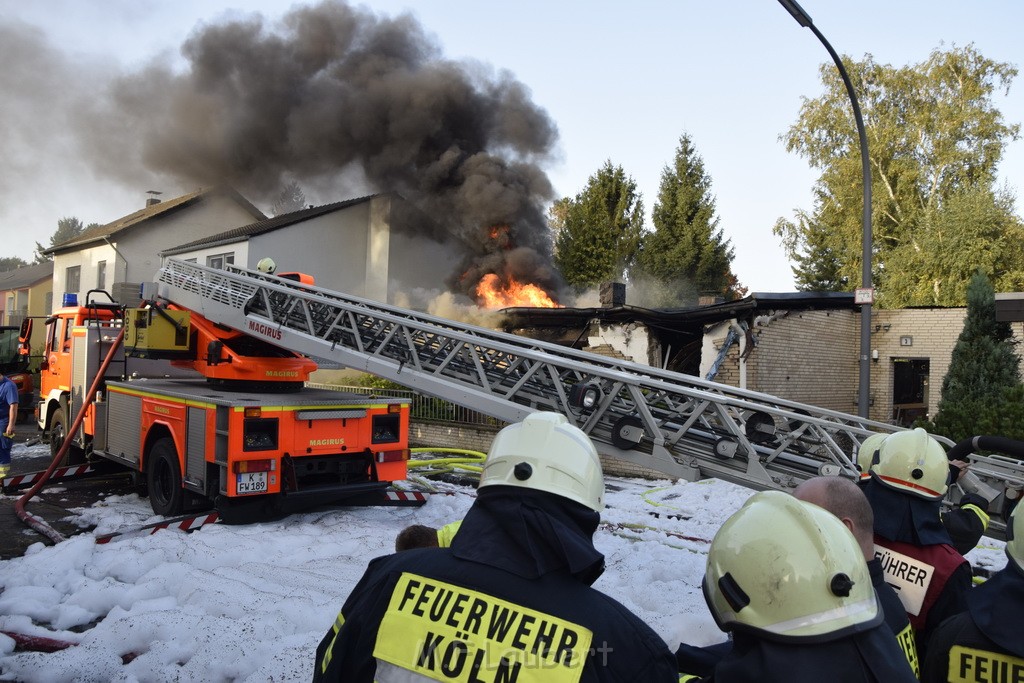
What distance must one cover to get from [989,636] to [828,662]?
0.74 m

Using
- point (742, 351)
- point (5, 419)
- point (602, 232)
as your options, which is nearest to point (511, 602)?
point (5, 419)

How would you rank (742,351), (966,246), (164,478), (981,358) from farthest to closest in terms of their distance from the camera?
(966,246), (742,351), (981,358), (164,478)

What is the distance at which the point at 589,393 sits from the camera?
5266 millimetres

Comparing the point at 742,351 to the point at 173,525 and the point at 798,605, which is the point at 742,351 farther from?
the point at 798,605

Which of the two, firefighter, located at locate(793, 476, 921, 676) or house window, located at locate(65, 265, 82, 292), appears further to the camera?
house window, located at locate(65, 265, 82, 292)

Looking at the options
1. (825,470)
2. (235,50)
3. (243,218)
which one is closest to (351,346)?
(825,470)

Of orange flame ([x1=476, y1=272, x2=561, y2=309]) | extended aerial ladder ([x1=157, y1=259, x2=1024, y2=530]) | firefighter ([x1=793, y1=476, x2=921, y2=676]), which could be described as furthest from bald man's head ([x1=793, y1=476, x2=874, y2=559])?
orange flame ([x1=476, y1=272, x2=561, y2=309])

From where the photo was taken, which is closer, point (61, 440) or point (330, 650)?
point (330, 650)

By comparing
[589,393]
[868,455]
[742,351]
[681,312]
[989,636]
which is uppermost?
[681,312]

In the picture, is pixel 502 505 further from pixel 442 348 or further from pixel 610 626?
pixel 442 348

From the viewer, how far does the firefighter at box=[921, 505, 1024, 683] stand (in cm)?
174

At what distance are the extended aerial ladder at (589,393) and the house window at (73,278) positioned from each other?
24977 millimetres

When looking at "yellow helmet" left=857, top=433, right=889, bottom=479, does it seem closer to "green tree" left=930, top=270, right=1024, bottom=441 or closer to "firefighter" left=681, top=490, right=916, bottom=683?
"firefighter" left=681, top=490, right=916, bottom=683

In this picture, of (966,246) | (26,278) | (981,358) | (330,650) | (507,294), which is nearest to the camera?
(330,650)
